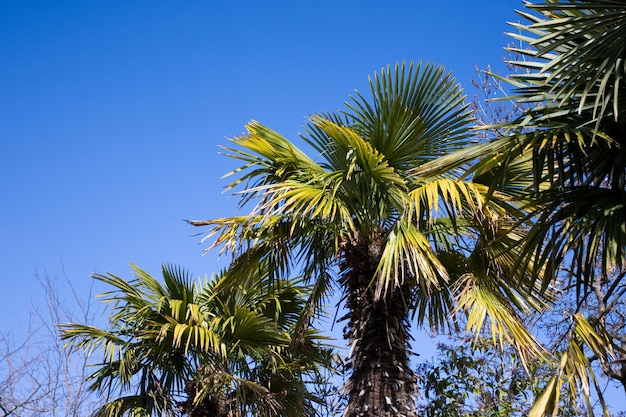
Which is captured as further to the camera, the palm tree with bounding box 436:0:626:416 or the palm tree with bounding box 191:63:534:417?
the palm tree with bounding box 191:63:534:417

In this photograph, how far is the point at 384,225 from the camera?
6871 mm

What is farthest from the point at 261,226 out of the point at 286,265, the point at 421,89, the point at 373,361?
the point at 421,89

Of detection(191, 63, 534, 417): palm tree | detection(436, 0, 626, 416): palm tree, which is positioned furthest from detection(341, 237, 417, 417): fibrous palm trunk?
detection(436, 0, 626, 416): palm tree

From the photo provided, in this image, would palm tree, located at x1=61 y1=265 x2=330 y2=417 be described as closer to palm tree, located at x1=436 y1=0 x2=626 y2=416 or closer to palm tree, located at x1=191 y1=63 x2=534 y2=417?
palm tree, located at x1=191 y1=63 x2=534 y2=417

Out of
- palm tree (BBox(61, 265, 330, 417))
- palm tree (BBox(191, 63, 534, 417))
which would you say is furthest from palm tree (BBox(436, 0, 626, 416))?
palm tree (BBox(61, 265, 330, 417))

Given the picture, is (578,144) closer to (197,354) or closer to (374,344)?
(374,344)

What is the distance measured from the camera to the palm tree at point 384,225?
6012 millimetres

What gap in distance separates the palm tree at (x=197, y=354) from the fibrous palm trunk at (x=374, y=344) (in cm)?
133

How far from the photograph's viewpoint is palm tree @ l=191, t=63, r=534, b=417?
6012 millimetres

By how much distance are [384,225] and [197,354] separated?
2.59 meters

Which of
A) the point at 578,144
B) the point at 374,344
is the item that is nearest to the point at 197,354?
Result: the point at 374,344

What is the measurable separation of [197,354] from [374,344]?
2.43 m

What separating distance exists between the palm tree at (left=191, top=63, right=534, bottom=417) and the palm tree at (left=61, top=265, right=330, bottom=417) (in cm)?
121

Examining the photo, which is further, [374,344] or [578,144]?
[374,344]
